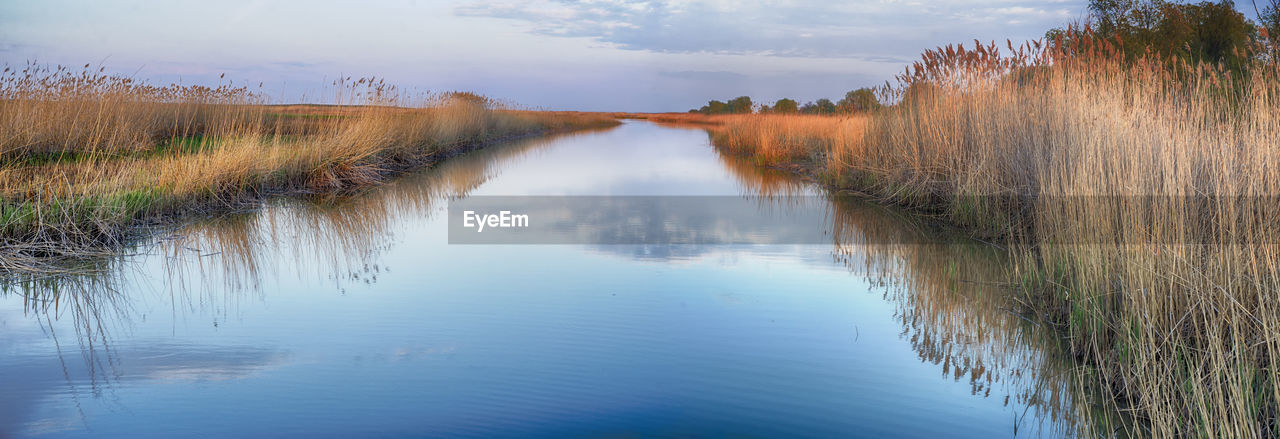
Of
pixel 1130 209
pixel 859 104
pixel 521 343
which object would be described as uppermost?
pixel 859 104

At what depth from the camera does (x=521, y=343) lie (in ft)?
12.9

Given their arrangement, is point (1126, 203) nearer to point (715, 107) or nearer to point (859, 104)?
point (859, 104)

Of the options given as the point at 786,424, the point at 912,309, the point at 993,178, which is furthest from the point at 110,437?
the point at 993,178

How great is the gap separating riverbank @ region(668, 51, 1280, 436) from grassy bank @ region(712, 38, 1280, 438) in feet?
0.05

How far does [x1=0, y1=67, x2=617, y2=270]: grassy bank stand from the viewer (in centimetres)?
582

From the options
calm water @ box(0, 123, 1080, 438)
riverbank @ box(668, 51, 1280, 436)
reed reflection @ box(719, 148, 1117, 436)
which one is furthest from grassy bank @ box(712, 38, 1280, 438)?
calm water @ box(0, 123, 1080, 438)

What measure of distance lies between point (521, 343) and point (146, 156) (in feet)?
26.1

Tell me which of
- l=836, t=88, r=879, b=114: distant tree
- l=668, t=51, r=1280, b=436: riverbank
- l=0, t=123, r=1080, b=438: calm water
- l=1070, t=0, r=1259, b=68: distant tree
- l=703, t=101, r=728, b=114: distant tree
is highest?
l=703, t=101, r=728, b=114: distant tree

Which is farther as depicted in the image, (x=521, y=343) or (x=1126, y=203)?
(x=1126, y=203)

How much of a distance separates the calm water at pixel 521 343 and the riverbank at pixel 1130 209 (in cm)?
35

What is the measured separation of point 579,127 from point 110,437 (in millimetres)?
39936

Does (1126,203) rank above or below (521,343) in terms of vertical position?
above

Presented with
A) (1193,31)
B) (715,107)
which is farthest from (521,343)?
(715,107)

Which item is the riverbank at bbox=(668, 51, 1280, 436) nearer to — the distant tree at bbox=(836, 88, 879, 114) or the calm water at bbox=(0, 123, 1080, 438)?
the calm water at bbox=(0, 123, 1080, 438)
